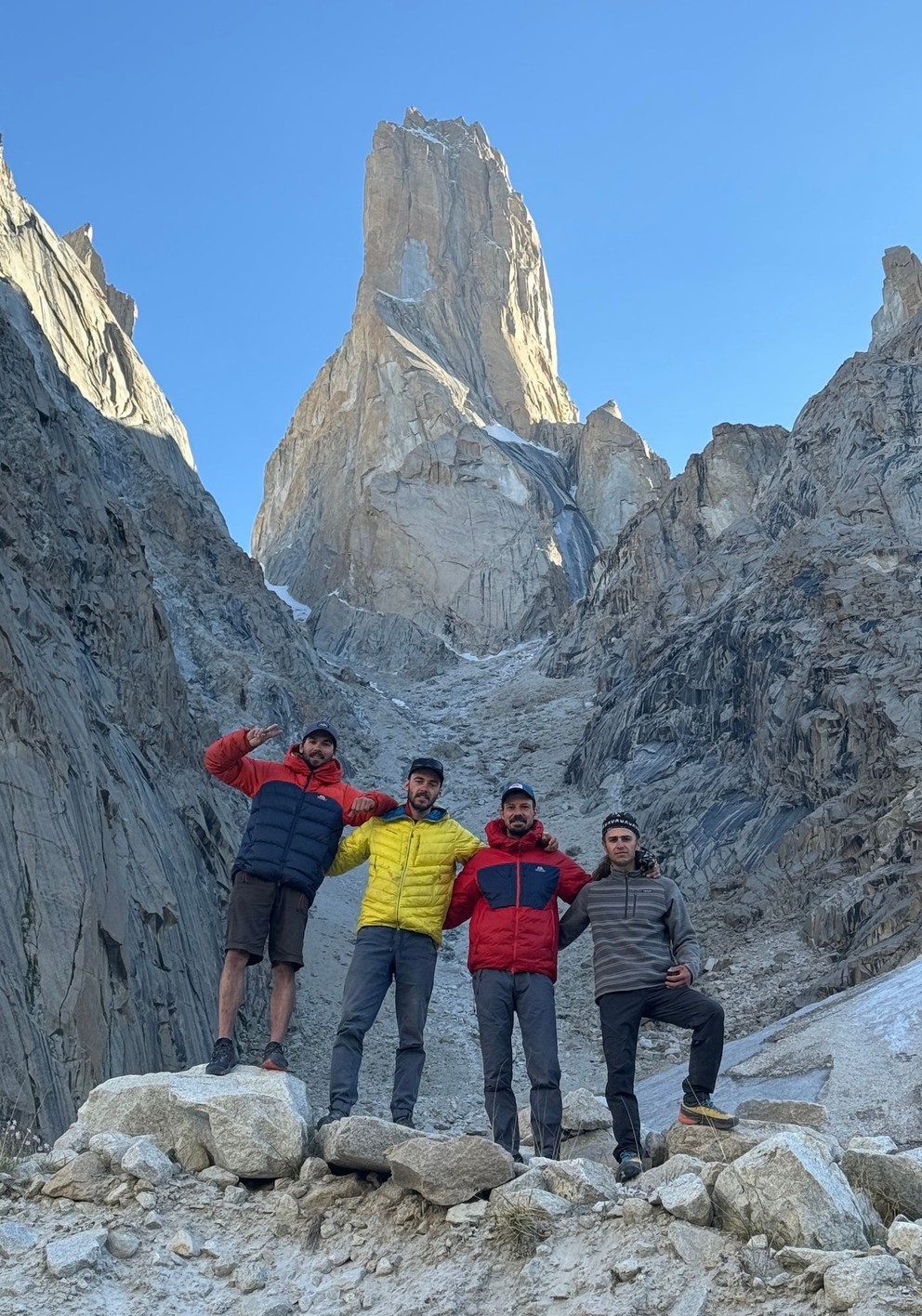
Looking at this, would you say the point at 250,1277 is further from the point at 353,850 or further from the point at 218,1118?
the point at 353,850

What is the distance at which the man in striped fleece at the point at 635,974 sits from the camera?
6543 mm

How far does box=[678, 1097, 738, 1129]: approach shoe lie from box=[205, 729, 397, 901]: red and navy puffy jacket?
247 centimetres

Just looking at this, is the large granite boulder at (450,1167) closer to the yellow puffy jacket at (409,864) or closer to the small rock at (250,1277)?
the small rock at (250,1277)

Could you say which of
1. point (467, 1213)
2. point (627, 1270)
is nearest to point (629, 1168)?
point (467, 1213)

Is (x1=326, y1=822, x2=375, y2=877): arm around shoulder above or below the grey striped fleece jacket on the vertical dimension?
above

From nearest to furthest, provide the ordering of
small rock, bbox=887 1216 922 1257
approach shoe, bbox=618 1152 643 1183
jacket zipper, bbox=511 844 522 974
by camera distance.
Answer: small rock, bbox=887 1216 922 1257
approach shoe, bbox=618 1152 643 1183
jacket zipper, bbox=511 844 522 974

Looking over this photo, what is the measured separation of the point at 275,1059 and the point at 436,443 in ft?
252

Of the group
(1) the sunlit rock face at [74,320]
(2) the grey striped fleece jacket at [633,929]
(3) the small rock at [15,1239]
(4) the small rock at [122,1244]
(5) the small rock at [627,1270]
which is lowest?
(5) the small rock at [627,1270]

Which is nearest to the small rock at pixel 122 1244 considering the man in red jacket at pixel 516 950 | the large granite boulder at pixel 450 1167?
the large granite boulder at pixel 450 1167

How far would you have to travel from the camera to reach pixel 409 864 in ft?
24.0

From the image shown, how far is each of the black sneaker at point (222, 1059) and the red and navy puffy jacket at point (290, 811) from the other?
0.99m

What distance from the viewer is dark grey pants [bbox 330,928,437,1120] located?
6.82m

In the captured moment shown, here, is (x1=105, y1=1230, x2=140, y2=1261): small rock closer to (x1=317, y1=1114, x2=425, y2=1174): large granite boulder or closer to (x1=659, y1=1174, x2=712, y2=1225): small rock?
(x1=317, y1=1114, x2=425, y2=1174): large granite boulder

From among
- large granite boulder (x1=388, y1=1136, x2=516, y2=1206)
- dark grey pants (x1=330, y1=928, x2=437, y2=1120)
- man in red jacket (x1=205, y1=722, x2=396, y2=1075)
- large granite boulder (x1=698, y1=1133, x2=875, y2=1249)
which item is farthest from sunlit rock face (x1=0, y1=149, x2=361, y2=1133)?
large granite boulder (x1=698, y1=1133, x2=875, y2=1249)
